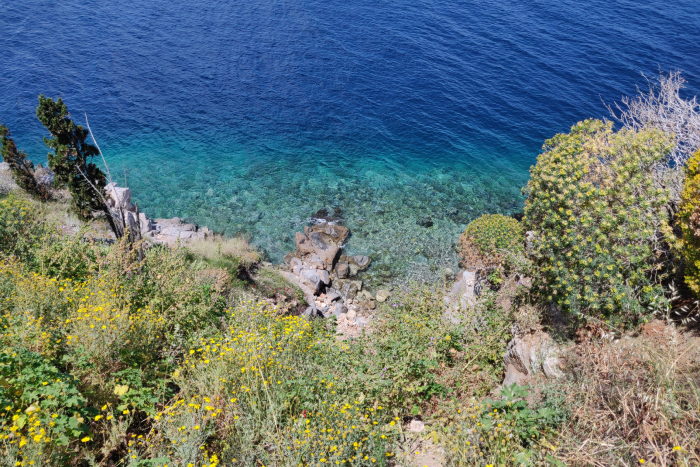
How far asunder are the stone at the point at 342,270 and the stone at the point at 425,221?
4.92 m

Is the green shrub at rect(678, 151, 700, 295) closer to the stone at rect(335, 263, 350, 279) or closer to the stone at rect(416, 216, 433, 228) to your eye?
the stone at rect(335, 263, 350, 279)

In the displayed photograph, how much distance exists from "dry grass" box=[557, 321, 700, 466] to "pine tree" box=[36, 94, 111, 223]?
45.6ft

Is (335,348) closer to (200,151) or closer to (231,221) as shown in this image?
(231,221)

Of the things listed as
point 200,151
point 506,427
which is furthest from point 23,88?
point 506,427

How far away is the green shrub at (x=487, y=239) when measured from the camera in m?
15.5

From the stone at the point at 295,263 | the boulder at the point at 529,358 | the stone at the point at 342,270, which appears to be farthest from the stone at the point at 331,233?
the boulder at the point at 529,358

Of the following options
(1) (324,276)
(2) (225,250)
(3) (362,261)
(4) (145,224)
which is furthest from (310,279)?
(4) (145,224)

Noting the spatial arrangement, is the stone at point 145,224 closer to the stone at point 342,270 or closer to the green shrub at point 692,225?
the stone at point 342,270

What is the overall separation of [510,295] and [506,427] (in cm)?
468

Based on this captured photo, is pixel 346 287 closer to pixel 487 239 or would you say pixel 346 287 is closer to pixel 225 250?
pixel 225 250

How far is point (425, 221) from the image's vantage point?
21.3 meters

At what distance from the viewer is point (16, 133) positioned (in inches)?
1011

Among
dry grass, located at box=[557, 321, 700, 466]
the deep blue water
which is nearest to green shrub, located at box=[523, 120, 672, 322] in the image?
dry grass, located at box=[557, 321, 700, 466]

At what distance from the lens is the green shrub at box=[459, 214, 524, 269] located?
50.8ft
